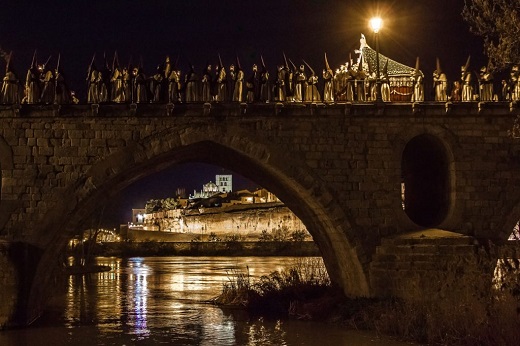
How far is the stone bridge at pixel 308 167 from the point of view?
18156 millimetres

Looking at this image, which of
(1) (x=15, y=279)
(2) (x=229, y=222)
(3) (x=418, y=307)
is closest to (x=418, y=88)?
(3) (x=418, y=307)

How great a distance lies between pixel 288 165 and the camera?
18891 millimetres

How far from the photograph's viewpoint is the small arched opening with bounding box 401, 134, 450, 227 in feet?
66.1

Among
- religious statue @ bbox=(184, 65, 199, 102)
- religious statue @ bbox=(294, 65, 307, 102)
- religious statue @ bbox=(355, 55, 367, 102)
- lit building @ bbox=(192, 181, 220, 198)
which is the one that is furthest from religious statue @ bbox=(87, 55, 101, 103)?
lit building @ bbox=(192, 181, 220, 198)

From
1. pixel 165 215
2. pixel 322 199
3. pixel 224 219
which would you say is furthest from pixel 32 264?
pixel 165 215

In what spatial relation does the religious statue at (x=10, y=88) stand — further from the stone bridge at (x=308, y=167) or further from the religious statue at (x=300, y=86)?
the religious statue at (x=300, y=86)

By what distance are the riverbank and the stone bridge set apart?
150ft

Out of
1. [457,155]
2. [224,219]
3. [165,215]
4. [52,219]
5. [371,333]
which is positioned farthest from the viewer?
[165,215]

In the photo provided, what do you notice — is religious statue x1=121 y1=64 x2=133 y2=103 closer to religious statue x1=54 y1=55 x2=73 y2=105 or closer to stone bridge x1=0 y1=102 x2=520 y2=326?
stone bridge x1=0 y1=102 x2=520 y2=326

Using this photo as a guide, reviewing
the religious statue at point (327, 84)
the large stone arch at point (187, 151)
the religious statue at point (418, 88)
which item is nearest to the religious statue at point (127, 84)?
the large stone arch at point (187, 151)

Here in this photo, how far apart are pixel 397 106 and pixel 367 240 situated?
3.88m

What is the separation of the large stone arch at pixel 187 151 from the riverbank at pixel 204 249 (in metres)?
45.8

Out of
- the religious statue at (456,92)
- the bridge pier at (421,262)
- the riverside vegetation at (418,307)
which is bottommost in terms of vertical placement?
the riverside vegetation at (418,307)

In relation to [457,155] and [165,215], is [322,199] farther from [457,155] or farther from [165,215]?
[165,215]
